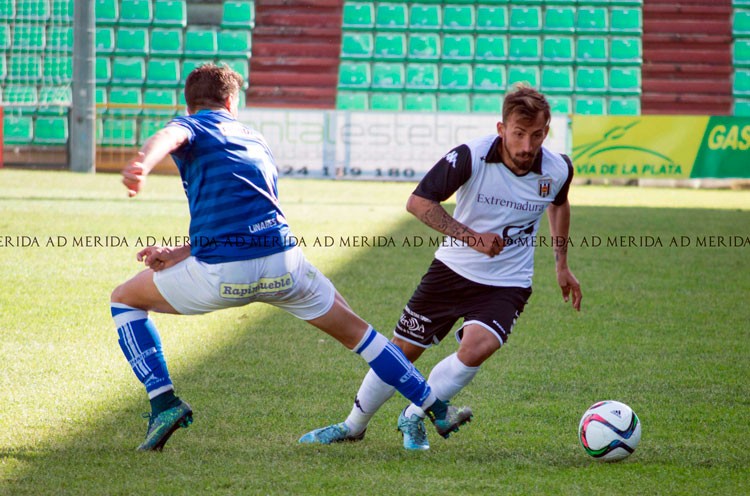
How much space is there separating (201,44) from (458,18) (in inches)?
250

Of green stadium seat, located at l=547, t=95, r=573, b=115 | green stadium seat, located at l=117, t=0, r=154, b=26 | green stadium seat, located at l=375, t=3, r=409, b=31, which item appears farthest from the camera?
green stadium seat, located at l=117, t=0, r=154, b=26

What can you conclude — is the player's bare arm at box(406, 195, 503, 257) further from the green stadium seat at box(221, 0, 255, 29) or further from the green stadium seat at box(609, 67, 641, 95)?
the green stadium seat at box(221, 0, 255, 29)

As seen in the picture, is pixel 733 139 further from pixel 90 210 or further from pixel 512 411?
pixel 512 411

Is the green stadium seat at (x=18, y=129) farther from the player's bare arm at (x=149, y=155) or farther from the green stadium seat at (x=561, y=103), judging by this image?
the player's bare arm at (x=149, y=155)

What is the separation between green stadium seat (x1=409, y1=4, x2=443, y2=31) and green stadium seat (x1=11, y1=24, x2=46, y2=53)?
8.76m

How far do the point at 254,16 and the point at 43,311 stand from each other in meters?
19.2

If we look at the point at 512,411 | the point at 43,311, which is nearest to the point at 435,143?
the point at 43,311

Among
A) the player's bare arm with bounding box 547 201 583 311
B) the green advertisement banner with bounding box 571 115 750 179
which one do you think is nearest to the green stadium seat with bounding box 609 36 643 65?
the green advertisement banner with bounding box 571 115 750 179

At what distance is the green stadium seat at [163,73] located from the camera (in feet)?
74.8

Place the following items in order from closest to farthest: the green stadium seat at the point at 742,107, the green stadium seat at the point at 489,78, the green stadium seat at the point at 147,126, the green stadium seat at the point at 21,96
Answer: the green stadium seat at the point at 147,126 → the green stadium seat at the point at 21,96 → the green stadium seat at the point at 742,107 → the green stadium seat at the point at 489,78

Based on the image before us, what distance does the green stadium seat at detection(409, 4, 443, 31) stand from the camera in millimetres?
23531

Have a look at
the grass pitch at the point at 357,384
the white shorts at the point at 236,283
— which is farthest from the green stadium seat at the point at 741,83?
the white shorts at the point at 236,283

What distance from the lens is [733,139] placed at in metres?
19.1

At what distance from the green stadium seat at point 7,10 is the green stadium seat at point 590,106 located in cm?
1326
